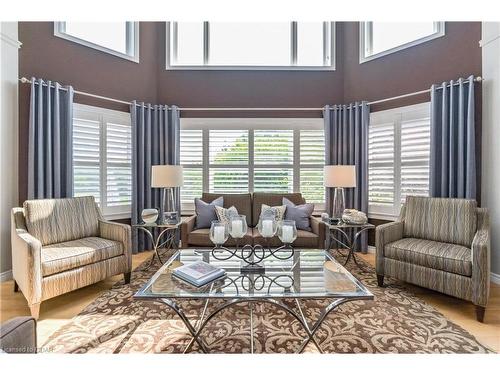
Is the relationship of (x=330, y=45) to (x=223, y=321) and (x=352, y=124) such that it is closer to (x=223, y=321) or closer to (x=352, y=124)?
(x=352, y=124)

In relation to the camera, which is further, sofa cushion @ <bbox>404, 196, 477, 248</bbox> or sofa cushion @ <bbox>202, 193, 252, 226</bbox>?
sofa cushion @ <bbox>202, 193, 252, 226</bbox>

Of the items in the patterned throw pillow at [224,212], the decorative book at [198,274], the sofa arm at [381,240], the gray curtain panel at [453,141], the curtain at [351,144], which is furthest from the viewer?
the curtain at [351,144]

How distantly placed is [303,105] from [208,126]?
1.72 m

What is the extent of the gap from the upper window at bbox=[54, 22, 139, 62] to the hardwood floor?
3.39m

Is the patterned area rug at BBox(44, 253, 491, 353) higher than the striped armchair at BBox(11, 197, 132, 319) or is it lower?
lower

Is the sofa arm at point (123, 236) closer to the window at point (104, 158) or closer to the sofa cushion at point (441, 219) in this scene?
the window at point (104, 158)

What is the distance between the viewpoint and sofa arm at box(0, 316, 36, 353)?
0.98 m

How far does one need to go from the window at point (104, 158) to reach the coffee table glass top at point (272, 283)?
2479mm

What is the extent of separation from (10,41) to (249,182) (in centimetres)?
367

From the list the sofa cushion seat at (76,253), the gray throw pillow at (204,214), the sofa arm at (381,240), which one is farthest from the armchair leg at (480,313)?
the sofa cushion seat at (76,253)

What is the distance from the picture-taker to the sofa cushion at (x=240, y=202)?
398cm

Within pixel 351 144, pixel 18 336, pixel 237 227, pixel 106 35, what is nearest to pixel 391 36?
pixel 351 144

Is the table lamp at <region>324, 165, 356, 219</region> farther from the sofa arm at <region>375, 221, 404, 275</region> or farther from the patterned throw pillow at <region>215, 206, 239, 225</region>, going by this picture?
the patterned throw pillow at <region>215, 206, 239, 225</region>

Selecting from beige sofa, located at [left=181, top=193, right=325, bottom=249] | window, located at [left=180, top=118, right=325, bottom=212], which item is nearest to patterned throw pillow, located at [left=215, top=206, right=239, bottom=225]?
beige sofa, located at [left=181, top=193, right=325, bottom=249]
